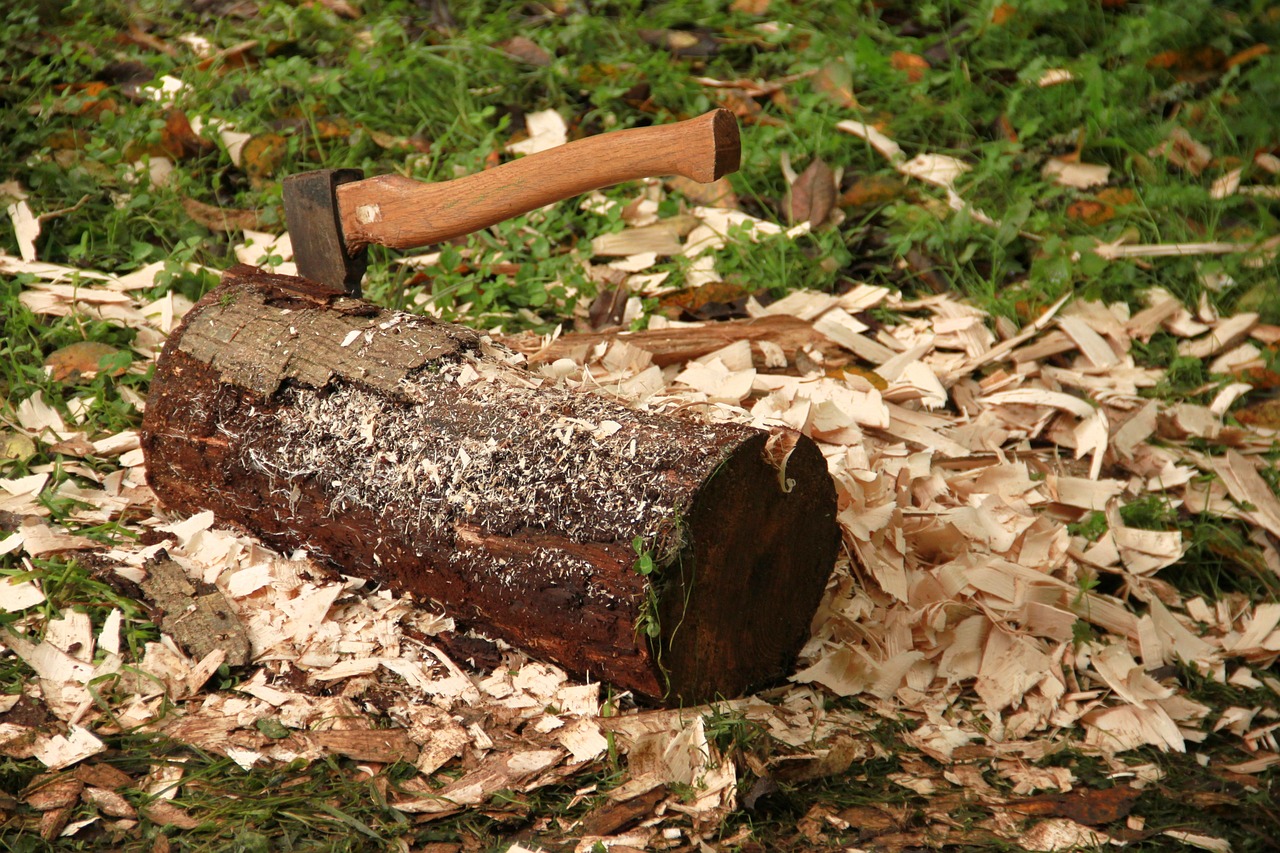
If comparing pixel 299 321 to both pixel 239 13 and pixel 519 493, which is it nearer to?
pixel 519 493

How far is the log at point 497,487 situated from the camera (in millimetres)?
2143

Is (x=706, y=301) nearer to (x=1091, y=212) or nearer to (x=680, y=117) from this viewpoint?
(x=680, y=117)

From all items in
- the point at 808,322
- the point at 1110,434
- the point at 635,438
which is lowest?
the point at 1110,434

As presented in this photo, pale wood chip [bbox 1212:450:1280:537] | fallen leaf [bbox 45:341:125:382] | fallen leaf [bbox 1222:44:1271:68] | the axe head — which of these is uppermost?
the axe head

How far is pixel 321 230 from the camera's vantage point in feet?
9.16

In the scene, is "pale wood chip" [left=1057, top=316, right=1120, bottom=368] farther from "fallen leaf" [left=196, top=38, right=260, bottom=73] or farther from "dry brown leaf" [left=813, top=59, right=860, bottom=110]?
"fallen leaf" [left=196, top=38, right=260, bottom=73]

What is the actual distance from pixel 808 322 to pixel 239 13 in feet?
10.9

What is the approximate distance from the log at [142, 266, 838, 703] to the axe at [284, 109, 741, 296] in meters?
0.17

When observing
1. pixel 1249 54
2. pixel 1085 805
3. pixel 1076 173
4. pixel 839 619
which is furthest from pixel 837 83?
pixel 1085 805

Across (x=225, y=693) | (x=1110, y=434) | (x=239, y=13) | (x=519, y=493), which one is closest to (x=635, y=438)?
(x=519, y=493)

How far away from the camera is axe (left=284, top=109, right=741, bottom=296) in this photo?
2.28 metres

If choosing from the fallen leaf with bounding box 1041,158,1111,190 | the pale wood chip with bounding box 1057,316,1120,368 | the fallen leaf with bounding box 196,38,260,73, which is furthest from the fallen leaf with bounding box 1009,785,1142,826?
the fallen leaf with bounding box 196,38,260,73

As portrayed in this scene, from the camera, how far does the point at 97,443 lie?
3.07 meters

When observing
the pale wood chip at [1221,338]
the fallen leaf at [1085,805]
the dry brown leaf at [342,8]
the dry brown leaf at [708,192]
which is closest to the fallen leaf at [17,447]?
the dry brown leaf at [708,192]
